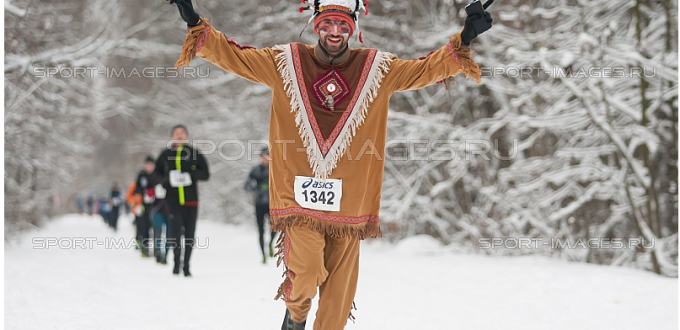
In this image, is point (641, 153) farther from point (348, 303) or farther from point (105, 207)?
point (105, 207)

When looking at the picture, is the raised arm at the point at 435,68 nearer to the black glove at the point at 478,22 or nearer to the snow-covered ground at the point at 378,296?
the black glove at the point at 478,22

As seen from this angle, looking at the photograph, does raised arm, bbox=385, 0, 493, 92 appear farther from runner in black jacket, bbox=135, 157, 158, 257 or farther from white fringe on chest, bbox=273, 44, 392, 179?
runner in black jacket, bbox=135, 157, 158, 257

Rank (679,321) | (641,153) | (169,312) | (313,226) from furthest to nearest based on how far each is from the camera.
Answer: (641,153) → (169,312) → (679,321) → (313,226)

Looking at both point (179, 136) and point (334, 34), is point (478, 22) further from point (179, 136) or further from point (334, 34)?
point (179, 136)

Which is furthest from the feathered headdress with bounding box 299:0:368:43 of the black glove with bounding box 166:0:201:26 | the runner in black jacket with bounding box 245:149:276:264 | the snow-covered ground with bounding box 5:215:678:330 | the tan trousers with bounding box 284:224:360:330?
the runner in black jacket with bounding box 245:149:276:264

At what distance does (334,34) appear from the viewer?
336cm

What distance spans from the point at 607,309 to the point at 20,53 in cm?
1015

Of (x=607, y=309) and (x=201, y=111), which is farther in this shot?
(x=201, y=111)

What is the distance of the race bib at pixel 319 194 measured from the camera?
3393 millimetres

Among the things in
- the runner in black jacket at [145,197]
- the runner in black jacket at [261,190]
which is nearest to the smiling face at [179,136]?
the runner in black jacket at [261,190]

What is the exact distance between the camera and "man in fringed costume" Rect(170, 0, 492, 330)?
133 inches

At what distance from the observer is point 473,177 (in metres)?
10.9

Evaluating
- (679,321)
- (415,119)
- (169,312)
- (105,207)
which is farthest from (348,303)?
(105,207)

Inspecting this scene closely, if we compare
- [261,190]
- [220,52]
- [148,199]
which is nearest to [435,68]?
[220,52]
